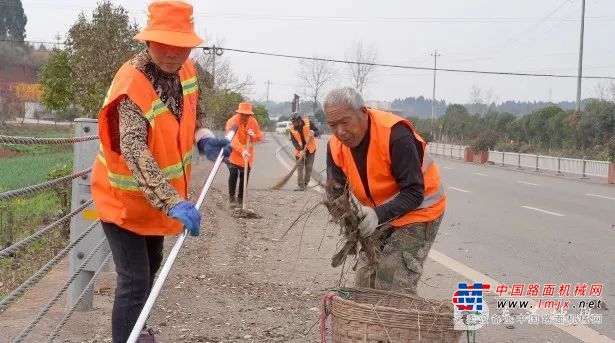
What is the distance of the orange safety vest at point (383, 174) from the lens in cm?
417

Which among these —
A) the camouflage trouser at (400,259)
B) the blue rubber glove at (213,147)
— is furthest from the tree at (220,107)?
the camouflage trouser at (400,259)

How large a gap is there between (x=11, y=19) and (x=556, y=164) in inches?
2298

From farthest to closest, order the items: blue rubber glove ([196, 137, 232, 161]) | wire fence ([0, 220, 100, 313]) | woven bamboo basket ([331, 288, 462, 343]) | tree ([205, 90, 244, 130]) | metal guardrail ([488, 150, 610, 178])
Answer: tree ([205, 90, 244, 130]), metal guardrail ([488, 150, 610, 178]), blue rubber glove ([196, 137, 232, 161]), wire fence ([0, 220, 100, 313]), woven bamboo basket ([331, 288, 462, 343])

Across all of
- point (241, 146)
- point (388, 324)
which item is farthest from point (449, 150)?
point (388, 324)

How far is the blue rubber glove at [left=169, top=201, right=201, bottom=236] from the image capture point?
11.4ft

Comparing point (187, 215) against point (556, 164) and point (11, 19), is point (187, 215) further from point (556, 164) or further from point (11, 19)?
point (11, 19)

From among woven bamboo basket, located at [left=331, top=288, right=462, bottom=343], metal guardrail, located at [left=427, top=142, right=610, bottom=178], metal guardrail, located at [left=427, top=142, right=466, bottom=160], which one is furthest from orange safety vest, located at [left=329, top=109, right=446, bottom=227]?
metal guardrail, located at [left=427, top=142, right=466, bottom=160]

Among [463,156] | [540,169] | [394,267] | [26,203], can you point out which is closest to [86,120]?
[394,267]

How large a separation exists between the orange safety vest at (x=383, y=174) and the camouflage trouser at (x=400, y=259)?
0.06 metres

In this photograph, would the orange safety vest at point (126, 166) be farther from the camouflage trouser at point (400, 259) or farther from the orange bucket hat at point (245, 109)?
the orange bucket hat at point (245, 109)

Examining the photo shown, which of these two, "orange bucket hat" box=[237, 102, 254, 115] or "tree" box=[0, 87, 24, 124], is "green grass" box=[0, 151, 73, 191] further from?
"tree" box=[0, 87, 24, 124]

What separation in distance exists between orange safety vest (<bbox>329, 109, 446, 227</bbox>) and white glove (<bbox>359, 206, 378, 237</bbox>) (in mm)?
250

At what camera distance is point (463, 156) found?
40719 millimetres

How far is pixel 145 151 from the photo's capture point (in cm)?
363
